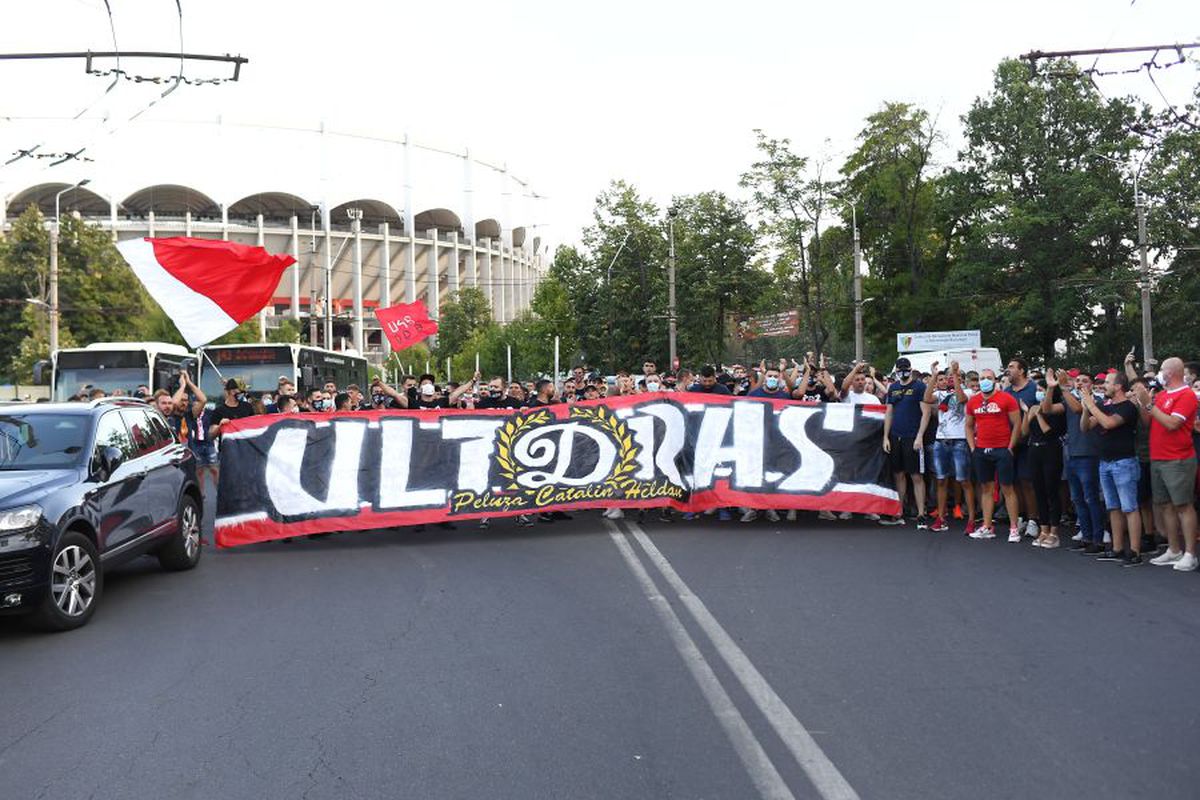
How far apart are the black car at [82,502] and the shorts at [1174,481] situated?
8895 mm

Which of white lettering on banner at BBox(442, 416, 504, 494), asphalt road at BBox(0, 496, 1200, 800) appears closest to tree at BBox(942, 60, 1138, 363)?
white lettering on banner at BBox(442, 416, 504, 494)

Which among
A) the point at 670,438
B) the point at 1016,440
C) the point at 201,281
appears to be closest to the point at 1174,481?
the point at 1016,440

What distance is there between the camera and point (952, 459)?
11641 millimetres

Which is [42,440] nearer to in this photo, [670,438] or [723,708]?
[723,708]

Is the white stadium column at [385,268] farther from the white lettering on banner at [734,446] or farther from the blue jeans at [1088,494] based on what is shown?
the blue jeans at [1088,494]

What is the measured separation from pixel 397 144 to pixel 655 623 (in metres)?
100

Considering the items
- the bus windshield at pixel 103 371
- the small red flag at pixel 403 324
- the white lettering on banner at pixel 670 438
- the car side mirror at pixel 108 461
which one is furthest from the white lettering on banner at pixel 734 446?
the small red flag at pixel 403 324

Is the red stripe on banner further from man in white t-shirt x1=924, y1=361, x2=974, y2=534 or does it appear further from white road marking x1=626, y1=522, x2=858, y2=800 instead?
man in white t-shirt x1=924, y1=361, x2=974, y2=534

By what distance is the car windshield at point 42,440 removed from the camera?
7758 mm

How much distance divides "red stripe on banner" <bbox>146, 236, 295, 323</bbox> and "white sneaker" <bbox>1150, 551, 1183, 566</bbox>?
10027mm

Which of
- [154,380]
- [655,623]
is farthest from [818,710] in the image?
[154,380]

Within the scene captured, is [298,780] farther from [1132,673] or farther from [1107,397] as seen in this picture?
[1107,397]

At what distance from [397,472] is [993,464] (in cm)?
642

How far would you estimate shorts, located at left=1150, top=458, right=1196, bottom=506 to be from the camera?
9078 mm
